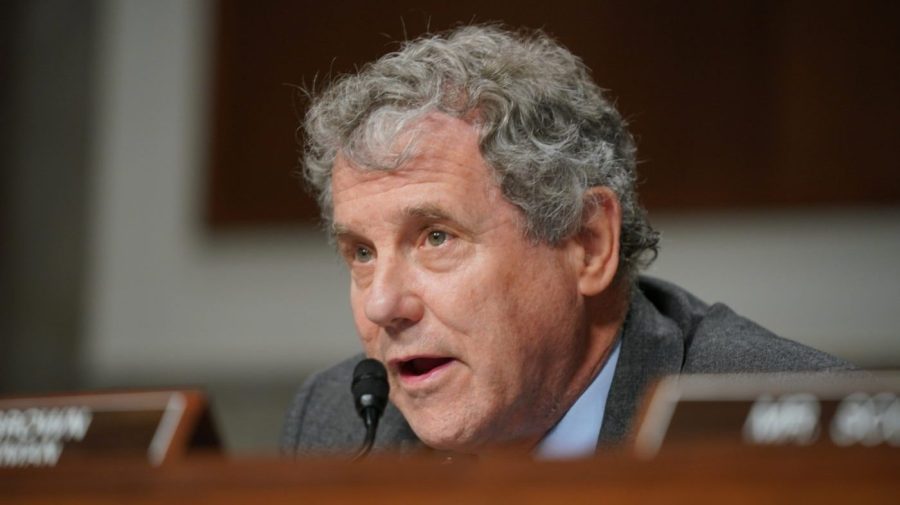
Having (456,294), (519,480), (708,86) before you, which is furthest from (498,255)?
(708,86)

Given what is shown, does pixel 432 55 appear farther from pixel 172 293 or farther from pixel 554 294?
pixel 172 293

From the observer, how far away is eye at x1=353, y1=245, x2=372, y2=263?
2184 mm

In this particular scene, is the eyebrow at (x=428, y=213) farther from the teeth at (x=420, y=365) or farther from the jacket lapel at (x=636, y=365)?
the jacket lapel at (x=636, y=365)

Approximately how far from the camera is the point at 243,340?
15.0 feet

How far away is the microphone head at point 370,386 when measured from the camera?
206cm

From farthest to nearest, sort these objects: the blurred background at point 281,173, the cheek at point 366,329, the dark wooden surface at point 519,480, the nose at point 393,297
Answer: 1. the blurred background at point 281,173
2. the cheek at point 366,329
3. the nose at point 393,297
4. the dark wooden surface at point 519,480

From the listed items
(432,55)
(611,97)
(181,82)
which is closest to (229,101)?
(181,82)

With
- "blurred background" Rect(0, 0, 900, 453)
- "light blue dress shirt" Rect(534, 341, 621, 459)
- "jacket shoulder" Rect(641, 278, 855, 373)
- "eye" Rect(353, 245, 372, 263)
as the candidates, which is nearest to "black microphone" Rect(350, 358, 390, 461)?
"eye" Rect(353, 245, 372, 263)

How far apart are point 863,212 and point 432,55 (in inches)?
82.1

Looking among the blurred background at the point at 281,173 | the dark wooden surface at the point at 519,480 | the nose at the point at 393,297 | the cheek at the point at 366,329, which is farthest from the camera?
the blurred background at the point at 281,173

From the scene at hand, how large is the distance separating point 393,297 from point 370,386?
0.47ft

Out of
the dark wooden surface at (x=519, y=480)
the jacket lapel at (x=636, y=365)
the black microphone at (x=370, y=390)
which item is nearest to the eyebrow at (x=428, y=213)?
the black microphone at (x=370, y=390)

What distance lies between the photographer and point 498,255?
2.11 meters

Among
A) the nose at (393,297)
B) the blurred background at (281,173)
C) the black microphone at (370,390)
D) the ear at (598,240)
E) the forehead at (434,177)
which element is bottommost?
the blurred background at (281,173)
